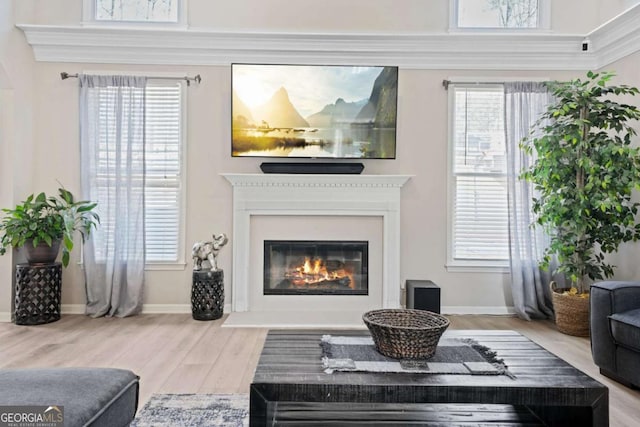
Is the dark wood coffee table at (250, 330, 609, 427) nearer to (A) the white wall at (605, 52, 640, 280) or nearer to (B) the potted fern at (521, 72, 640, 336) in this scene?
(B) the potted fern at (521, 72, 640, 336)

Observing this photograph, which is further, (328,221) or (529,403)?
(328,221)

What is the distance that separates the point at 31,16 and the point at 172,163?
1978 millimetres

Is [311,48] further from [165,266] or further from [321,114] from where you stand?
[165,266]

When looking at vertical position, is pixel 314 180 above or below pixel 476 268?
above

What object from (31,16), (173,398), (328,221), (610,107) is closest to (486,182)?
(610,107)

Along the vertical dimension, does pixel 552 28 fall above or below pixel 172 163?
above

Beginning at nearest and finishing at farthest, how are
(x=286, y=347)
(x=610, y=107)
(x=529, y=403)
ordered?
(x=529, y=403) → (x=286, y=347) → (x=610, y=107)

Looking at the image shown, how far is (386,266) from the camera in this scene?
4359mm

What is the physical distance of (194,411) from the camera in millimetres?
2277

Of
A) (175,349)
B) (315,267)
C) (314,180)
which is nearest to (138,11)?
(314,180)

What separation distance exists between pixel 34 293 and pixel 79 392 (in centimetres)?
315

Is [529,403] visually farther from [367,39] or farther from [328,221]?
[367,39]

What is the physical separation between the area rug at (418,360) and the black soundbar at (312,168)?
2.38 metres

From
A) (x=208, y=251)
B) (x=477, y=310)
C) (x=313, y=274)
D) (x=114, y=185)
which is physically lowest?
(x=477, y=310)
